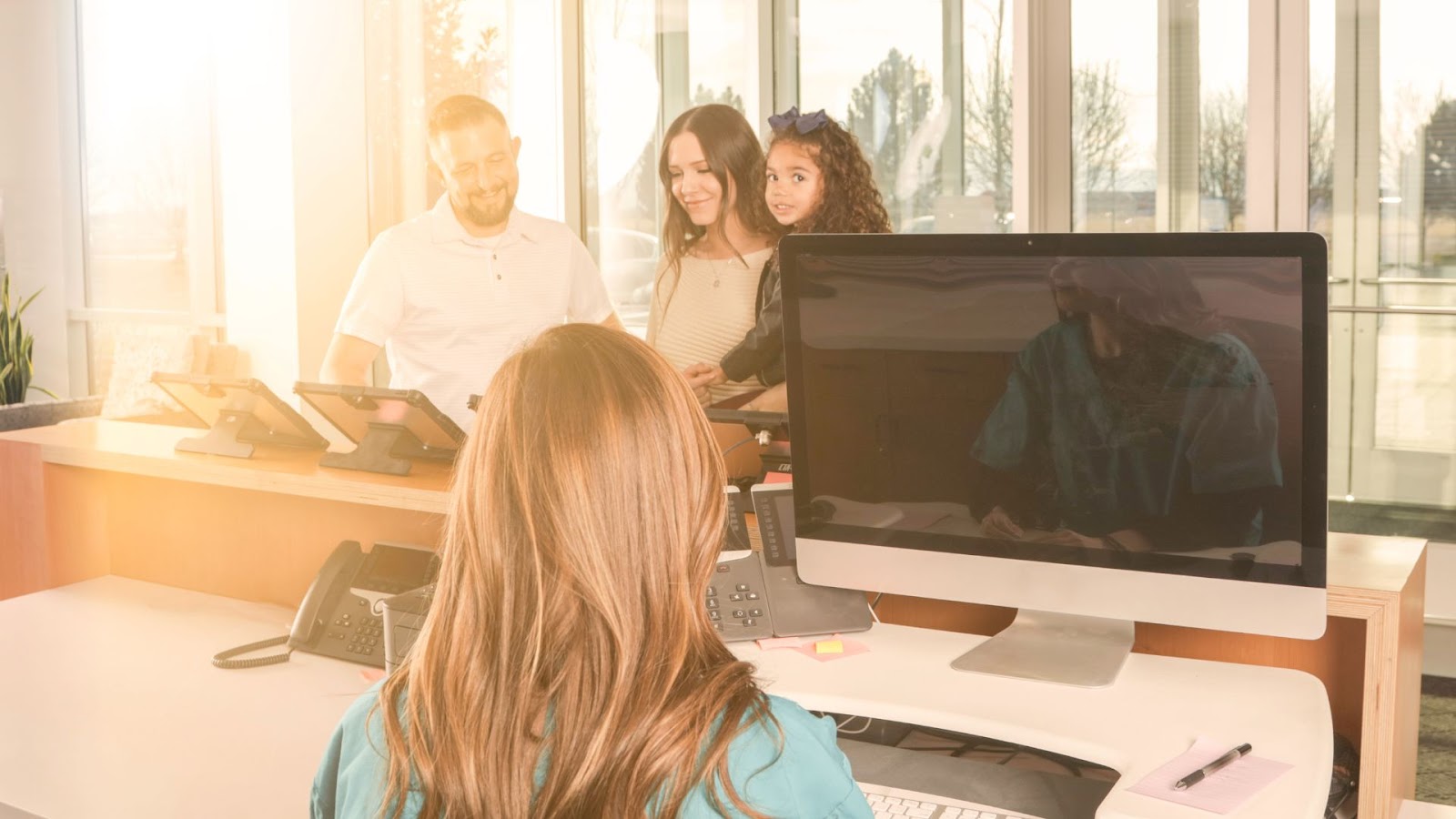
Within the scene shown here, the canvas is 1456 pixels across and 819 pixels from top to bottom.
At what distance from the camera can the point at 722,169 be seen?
3662 millimetres

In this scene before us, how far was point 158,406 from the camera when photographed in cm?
552

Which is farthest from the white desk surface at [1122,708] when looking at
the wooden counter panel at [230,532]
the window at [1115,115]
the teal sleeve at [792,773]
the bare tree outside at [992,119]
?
the bare tree outside at [992,119]

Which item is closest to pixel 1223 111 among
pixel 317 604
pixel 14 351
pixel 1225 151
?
pixel 1225 151

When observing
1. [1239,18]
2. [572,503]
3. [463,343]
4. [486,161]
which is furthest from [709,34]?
[572,503]

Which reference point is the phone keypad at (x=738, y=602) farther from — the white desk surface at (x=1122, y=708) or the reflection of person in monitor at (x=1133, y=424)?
the reflection of person in monitor at (x=1133, y=424)

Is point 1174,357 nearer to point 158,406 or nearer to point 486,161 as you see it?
point 486,161

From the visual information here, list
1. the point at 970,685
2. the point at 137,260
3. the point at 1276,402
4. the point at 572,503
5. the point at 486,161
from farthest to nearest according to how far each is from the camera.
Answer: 1. the point at 137,260
2. the point at 486,161
3. the point at 970,685
4. the point at 1276,402
5. the point at 572,503

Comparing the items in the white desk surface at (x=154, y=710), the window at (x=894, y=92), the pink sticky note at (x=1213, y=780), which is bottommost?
the white desk surface at (x=154, y=710)

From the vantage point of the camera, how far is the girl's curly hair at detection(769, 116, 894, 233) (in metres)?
3.27

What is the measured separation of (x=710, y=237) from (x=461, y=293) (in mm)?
837

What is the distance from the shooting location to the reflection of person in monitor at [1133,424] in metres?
1.37

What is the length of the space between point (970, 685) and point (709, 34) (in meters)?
3.64

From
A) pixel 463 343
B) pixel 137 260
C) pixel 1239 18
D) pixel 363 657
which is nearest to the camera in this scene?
pixel 363 657

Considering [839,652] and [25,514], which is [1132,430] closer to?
[839,652]
